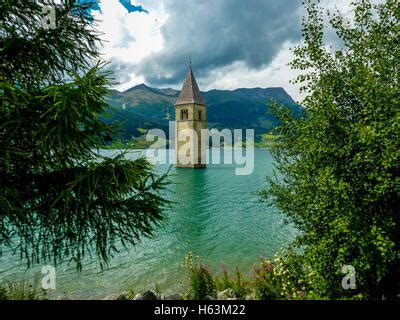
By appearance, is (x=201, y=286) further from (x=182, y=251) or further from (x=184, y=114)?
(x=184, y=114)

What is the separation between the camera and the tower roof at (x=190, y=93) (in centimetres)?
7250

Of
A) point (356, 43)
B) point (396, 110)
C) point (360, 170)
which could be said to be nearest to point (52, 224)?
point (360, 170)

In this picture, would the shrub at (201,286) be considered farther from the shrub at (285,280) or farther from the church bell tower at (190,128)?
the church bell tower at (190,128)

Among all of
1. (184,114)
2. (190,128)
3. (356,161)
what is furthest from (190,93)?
(356,161)

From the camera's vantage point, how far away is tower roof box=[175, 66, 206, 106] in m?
72.5

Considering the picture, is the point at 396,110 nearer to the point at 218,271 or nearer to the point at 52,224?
the point at 52,224

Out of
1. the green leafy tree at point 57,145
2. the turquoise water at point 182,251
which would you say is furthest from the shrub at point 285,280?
the green leafy tree at point 57,145

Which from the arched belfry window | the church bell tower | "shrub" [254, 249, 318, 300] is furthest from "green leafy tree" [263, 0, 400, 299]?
the arched belfry window

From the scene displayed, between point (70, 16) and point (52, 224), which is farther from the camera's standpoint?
point (70, 16)

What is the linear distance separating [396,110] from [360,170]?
1503 millimetres

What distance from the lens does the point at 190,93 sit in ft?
240

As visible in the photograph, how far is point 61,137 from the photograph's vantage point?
4.45 m

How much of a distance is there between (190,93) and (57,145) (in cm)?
7127

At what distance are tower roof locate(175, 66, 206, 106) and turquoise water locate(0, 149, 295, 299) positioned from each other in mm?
45841
